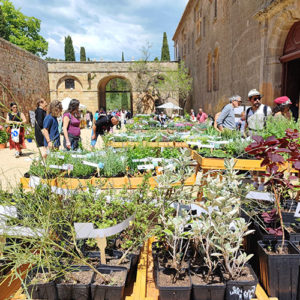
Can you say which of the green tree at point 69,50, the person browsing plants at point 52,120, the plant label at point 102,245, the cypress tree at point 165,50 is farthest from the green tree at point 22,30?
the plant label at point 102,245

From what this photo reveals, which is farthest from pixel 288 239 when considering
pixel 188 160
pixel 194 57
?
pixel 194 57

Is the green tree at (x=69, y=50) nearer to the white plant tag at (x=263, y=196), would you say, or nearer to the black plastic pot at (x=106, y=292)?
the white plant tag at (x=263, y=196)

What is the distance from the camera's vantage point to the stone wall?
1234cm

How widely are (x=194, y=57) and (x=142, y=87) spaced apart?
567 cm

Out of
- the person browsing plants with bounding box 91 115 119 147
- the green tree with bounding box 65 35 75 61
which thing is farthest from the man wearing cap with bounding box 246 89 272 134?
the green tree with bounding box 65 35 75 61

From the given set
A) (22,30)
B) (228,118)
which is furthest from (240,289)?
(22,30)

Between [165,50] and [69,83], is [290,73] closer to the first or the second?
[69,83]

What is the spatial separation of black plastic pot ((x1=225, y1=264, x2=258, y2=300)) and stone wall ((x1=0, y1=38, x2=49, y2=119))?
37.4 ft

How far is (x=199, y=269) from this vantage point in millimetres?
1321

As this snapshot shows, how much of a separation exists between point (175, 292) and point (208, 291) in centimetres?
16

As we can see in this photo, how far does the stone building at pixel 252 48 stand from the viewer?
270 inches

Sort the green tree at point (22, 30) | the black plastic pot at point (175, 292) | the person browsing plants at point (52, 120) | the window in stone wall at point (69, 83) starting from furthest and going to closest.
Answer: the green tree at point (22, 30) → the window in stone wall at point (69, 83) → the person browsing plants at point (52, 120) → the black plastic pot at point (175, 292)

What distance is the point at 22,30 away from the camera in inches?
1038

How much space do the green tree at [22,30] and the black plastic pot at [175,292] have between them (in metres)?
29.0
